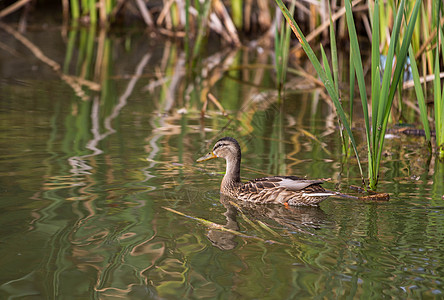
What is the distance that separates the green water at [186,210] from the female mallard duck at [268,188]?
0.40 feet

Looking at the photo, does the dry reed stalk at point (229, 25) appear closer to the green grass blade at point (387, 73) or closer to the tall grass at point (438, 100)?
the tall grass at point (438, 100)

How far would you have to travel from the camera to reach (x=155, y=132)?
6555 mm

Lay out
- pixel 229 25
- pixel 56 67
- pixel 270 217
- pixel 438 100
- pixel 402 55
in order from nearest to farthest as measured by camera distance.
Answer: pixel 402 55 → pixel 270 217 → pixel 438 100 → pixel 56 67 → pixel 229 25

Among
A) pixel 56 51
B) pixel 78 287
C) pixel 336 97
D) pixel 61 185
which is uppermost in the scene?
pixel 56 51

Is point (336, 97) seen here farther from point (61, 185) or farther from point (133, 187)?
point (61, 185)

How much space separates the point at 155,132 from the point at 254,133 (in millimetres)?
976

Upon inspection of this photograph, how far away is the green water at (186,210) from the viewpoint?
3.43m

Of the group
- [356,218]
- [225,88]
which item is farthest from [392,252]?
[225,88]

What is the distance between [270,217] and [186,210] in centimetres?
56

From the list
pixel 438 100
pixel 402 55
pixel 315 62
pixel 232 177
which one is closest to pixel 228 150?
pixel 232 177

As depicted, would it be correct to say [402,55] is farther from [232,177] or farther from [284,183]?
[232,177]

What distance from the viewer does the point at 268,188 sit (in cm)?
483

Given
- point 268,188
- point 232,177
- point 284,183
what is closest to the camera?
point 284,183

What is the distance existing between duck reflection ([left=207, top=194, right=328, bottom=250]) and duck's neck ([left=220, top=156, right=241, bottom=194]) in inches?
5.1
